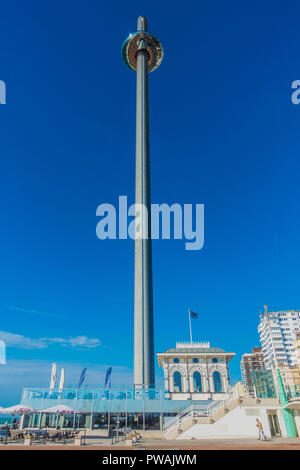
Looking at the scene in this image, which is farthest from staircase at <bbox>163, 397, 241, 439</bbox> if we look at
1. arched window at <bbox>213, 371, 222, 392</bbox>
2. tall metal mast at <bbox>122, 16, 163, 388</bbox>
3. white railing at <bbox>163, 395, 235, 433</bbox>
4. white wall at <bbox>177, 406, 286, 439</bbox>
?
arched window at <bbox>213, 371, 222, 392</bbox>

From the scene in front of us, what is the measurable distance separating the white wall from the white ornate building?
2168 centimetres

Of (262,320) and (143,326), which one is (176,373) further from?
(262,320)

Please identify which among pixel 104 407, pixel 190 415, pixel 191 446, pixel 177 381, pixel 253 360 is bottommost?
pixel 191 446

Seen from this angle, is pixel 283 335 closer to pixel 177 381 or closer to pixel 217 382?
pixel 217 382

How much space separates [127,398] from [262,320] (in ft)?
540

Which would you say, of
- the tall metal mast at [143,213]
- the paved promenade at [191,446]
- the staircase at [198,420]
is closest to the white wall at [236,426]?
the staircase at [198,420]

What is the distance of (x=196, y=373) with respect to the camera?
49.9m

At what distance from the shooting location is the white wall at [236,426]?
26.3 m

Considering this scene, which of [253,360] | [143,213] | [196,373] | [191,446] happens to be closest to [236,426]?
[191,446]

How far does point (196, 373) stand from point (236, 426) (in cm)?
2379

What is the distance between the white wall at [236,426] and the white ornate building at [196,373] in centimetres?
2168
